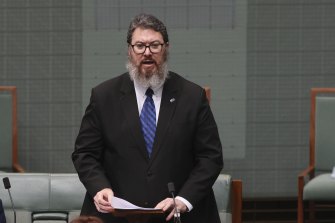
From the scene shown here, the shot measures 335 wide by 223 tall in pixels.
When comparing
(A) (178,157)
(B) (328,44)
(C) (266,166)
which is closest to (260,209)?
(C) (266,166)

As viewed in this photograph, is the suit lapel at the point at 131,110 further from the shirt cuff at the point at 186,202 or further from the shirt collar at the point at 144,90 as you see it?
the shirt cuff at the point at 186,202

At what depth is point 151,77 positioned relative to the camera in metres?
4.72

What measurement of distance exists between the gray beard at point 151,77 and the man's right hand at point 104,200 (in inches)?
20.0

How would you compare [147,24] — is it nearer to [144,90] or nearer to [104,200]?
[144,90]

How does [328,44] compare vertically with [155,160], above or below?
above

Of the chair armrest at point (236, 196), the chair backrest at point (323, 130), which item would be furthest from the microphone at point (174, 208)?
the chair backrest at point (323, 130)

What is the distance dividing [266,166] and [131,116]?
3.57 metres

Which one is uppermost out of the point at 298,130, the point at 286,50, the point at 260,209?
the point at 286,50

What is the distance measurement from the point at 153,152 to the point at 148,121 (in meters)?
0.15

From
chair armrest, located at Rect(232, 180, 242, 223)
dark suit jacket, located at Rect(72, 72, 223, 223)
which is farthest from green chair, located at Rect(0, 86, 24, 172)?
dark suit jacket, located at Rect(72, 72, 223, 223)

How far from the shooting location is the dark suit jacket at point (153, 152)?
472 centimetres

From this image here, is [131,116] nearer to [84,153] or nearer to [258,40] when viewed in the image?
[84,153]

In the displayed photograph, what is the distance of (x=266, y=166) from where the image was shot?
8203mm

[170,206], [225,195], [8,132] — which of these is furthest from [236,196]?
[8,132]
